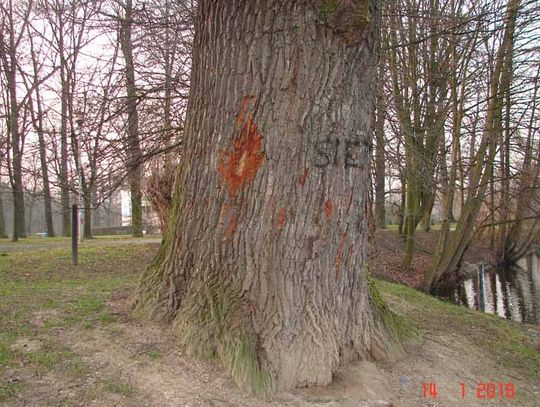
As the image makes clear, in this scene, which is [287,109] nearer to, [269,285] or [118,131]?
[269,285]

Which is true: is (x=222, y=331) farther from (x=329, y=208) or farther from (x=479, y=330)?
(x=479, y=330)

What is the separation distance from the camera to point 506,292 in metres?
14.3

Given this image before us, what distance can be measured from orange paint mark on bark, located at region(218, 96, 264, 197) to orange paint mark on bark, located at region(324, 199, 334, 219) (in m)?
0.59

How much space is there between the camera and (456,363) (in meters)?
4.30

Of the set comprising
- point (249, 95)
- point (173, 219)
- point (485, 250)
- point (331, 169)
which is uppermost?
point (249, 95)

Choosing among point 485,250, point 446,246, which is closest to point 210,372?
point 446,246

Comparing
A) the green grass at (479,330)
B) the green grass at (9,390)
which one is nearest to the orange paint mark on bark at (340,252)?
the green grass at (479,330)

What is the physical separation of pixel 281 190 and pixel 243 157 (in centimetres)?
40

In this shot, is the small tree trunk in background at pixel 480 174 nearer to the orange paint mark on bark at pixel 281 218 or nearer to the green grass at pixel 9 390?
the orange paint mark on bark at pixel 281 218

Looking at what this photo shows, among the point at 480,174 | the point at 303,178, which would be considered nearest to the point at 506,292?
the point at 480,174

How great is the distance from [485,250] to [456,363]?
58.8ft
